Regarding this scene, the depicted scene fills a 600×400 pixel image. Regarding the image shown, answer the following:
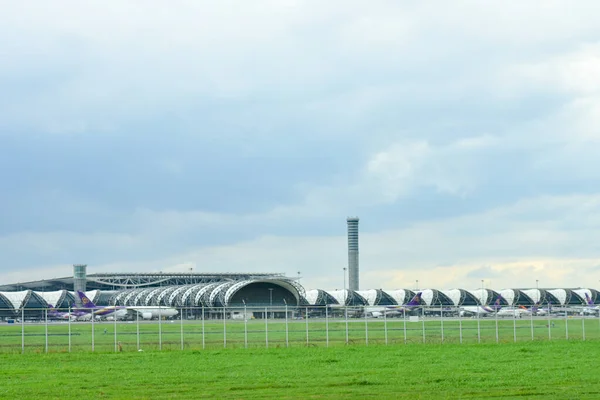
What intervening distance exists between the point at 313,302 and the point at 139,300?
Result: 33822 millimetres

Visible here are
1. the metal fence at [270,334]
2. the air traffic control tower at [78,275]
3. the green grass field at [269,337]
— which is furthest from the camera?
the air traffic control tower at [78,275]

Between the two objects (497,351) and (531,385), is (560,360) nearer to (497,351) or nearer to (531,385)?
(497,351)

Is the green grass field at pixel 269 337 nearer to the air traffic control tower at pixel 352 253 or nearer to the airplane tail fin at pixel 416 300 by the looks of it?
the airplane tail fin at pixel 416 300

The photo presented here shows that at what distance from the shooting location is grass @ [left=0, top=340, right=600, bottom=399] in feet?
73.3

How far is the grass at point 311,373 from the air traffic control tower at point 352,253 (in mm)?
140292

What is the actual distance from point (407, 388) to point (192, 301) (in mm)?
127547

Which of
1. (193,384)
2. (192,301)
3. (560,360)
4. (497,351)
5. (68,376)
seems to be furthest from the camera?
(192,301)

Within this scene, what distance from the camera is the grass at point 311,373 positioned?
22328 millimetres

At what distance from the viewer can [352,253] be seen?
188125mm

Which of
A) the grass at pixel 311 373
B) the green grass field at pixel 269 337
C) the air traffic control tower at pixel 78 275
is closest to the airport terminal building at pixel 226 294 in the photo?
the air traffic control tower at pixel 78 275

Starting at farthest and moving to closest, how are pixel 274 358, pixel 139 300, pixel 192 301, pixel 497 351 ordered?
pixel 139 300
pixel 192 301
pixel 497 351
pixel 274 358

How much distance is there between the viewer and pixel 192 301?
14800cm

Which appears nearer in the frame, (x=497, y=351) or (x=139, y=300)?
(x=497, y=351)

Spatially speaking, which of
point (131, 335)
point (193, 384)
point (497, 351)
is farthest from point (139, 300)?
point (193, 384)
